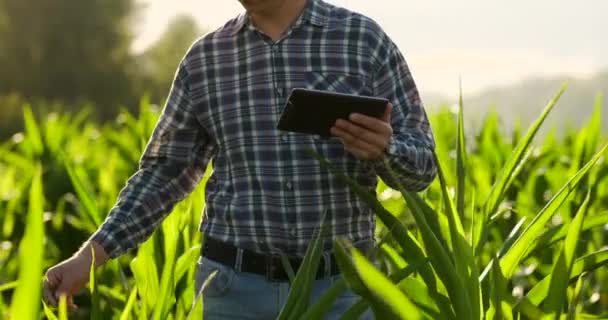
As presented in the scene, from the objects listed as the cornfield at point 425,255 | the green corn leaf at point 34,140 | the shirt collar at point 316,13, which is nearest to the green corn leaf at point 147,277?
the cornfield at point 425,255

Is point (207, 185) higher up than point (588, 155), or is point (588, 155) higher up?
point (207, 185)

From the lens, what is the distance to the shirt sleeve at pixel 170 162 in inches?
75.7

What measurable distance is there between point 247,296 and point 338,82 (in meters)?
0.43

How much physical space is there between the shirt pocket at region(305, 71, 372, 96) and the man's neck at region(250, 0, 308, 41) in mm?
100

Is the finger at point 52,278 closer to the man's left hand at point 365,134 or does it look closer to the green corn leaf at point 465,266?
the man's left hand at point 365,134

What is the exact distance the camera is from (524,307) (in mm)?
1287

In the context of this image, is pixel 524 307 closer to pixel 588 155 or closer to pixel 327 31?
pixel 327 31

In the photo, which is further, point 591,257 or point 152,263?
point 152,263

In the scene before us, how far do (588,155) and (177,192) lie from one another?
1179 mm

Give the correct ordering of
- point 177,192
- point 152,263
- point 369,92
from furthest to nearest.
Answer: point 177,192
point 369,92
point 152,263

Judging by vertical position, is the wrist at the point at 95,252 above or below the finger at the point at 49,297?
above

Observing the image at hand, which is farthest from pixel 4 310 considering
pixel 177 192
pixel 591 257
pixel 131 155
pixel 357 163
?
pixel 131 155

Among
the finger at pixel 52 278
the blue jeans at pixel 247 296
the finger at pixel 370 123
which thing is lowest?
the blue jeans at pixel 247 296

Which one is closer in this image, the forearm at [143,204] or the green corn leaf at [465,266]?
the green corn leaf at [465,266]
